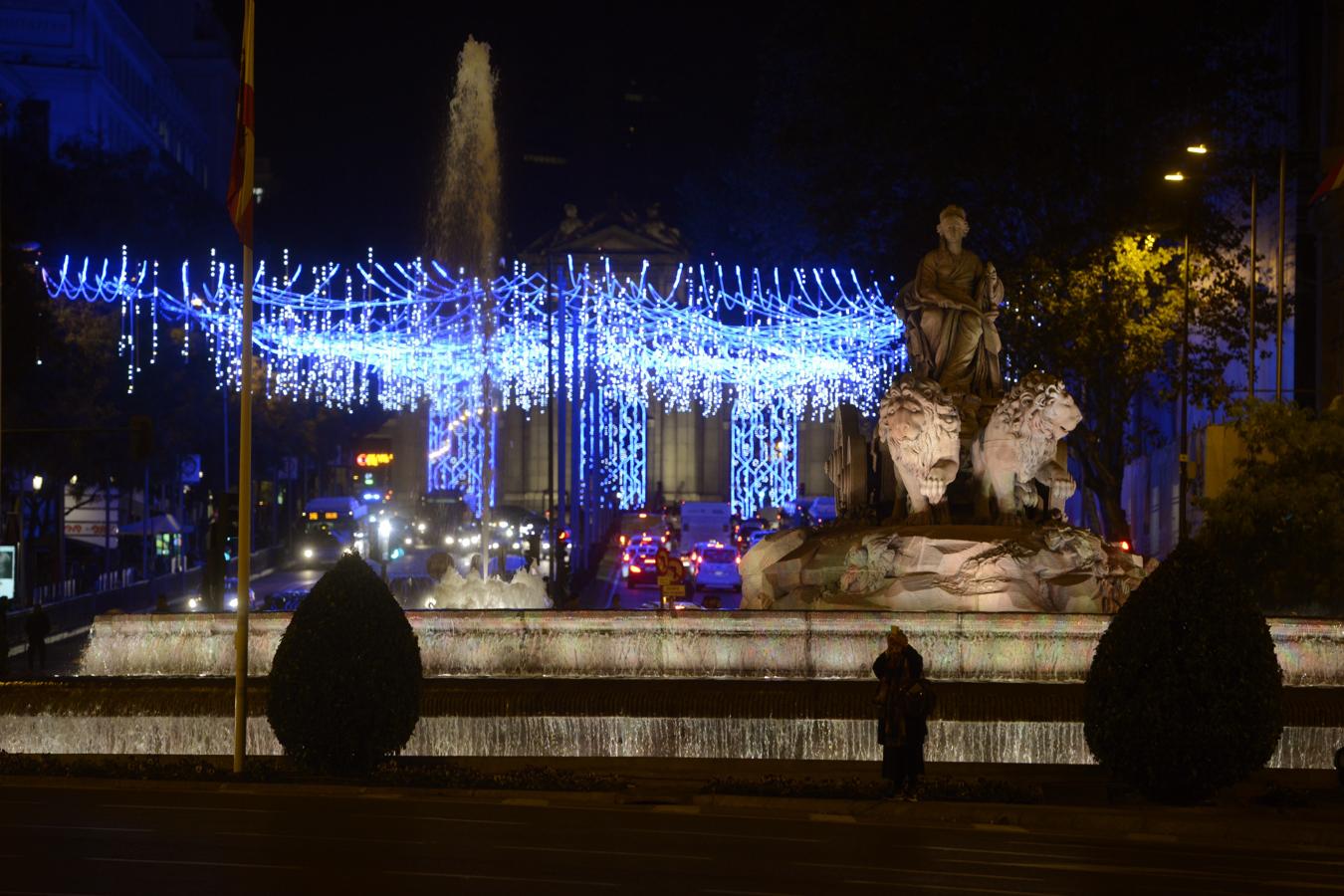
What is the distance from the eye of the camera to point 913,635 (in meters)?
21.3

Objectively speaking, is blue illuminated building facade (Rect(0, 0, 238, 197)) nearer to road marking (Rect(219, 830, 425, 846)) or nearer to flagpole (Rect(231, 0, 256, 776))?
flagpole (Rect(231, 0, 256, 776))

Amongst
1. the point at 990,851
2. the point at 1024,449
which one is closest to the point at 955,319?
the point at 1024,449

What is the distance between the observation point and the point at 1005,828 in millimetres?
15547

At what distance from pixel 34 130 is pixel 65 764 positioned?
52.9 metres

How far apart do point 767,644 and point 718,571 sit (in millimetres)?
31236

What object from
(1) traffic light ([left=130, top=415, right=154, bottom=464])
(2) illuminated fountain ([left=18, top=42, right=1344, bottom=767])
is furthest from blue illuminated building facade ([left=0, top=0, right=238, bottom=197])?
(2) illuminated fountain ([left=18, top=42, right=1344, bottom=767])

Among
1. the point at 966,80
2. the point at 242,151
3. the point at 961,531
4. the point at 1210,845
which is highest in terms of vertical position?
the point at 966,80

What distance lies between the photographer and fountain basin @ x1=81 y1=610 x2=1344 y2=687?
21.2 metres

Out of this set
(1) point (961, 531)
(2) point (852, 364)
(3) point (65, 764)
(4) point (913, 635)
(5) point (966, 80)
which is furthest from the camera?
(2) point (852, 364)

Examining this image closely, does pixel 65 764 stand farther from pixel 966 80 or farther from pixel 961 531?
pixel 966 80

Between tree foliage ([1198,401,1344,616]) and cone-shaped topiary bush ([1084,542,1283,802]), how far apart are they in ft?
49.8

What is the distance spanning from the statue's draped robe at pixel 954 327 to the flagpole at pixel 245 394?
8062mm

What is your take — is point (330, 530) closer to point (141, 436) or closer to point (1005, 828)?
point (141, 436)

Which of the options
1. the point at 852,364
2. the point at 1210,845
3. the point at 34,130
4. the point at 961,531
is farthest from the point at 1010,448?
the point at 34,130
